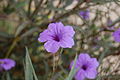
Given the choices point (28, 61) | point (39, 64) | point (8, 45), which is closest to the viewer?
point (28, 61)

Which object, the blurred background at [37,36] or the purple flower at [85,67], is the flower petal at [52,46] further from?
the blurred background at [37,36]

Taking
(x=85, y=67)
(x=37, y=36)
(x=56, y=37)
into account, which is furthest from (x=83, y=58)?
(x=37, y=36)

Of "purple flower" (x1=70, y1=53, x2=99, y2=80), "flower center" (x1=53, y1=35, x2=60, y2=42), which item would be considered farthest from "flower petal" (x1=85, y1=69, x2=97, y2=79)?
"flower center" (x1=53, y1=35, x2=60, y2=42)

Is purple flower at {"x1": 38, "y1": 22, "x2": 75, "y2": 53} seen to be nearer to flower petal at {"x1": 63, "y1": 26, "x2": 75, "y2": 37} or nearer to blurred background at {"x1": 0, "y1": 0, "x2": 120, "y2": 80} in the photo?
flower petal at {"x1": 63, "y1": 26, "x2": 75, "y2": 37}

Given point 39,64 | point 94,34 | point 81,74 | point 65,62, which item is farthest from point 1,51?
point 81,74

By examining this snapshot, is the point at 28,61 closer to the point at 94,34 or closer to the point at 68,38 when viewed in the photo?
the point at 68,38

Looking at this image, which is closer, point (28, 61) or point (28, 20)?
point (28, 61)

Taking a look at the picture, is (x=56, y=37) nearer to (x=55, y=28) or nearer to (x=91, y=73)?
(x=55, y=28)
